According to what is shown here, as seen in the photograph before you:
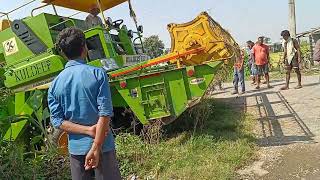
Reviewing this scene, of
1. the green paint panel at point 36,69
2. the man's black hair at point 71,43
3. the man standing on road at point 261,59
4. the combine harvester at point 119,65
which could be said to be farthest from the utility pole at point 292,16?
the man's black hair at point 71,43

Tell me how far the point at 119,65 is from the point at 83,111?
14.3 feet

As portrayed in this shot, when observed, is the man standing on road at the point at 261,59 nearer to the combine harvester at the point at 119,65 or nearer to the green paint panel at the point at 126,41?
the combine harvester at the point at 119,65

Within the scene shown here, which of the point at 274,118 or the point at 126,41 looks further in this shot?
the point at 126,41

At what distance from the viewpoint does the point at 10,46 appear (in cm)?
746

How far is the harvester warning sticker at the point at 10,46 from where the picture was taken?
24.3 ft

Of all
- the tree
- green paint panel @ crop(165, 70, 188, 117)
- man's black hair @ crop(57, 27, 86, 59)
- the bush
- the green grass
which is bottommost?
the green grass

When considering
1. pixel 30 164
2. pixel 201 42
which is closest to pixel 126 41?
pixel 201 42

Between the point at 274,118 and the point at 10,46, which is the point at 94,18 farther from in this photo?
the point at 274,118

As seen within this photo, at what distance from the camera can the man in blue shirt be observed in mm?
2889

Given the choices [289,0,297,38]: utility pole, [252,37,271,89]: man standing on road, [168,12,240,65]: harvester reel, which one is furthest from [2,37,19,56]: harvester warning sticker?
[289,0,297,38]: utility pole

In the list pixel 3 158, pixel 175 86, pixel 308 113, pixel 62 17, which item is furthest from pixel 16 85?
pixel 308 113

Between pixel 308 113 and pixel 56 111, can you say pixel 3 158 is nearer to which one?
pixel 56 111

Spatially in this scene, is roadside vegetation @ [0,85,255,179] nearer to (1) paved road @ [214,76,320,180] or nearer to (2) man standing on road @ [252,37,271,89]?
(1) paved road @ [214,76,320,180]

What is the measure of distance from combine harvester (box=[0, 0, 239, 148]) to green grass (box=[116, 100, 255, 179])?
0.53 meters
